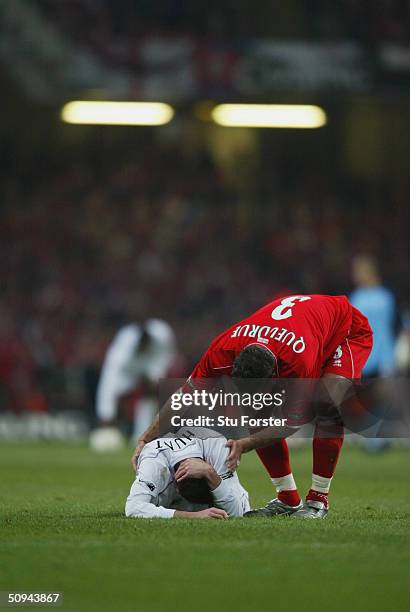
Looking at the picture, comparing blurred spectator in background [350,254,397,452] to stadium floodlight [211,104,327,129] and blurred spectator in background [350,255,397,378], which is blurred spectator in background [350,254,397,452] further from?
stadium floodlight [211,104,327,129]

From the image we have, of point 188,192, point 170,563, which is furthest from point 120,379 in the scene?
point 170,563

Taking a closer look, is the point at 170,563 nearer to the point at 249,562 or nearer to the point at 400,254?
the point at 249,562

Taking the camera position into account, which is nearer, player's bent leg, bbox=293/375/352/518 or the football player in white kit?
player's bent leg, bbox=293/375/352/518

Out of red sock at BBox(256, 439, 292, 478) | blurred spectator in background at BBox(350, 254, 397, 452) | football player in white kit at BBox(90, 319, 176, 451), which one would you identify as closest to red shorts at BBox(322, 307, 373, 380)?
red sock at BBox(256, 439, 292, 478)

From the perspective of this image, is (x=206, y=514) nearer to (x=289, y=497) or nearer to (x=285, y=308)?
(x=289, y=497)

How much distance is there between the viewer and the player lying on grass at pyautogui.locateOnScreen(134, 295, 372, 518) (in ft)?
22.3

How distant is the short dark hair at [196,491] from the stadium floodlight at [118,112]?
46.5 feet

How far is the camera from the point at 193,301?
69.7ft

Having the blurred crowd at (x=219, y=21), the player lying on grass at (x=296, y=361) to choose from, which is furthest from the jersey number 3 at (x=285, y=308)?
the blurred crowd at (x=219, y=21)

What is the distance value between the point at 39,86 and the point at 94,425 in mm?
5426

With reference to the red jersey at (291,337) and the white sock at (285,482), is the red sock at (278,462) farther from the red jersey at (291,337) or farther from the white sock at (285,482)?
the red jersey at (291,337)

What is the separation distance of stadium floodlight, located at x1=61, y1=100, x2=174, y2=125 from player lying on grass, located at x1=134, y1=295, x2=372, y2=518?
44.6 feet

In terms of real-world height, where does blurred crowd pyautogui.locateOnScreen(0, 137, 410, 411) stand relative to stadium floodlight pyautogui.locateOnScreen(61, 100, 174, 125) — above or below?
below

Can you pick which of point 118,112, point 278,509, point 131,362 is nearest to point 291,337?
point 278,509
